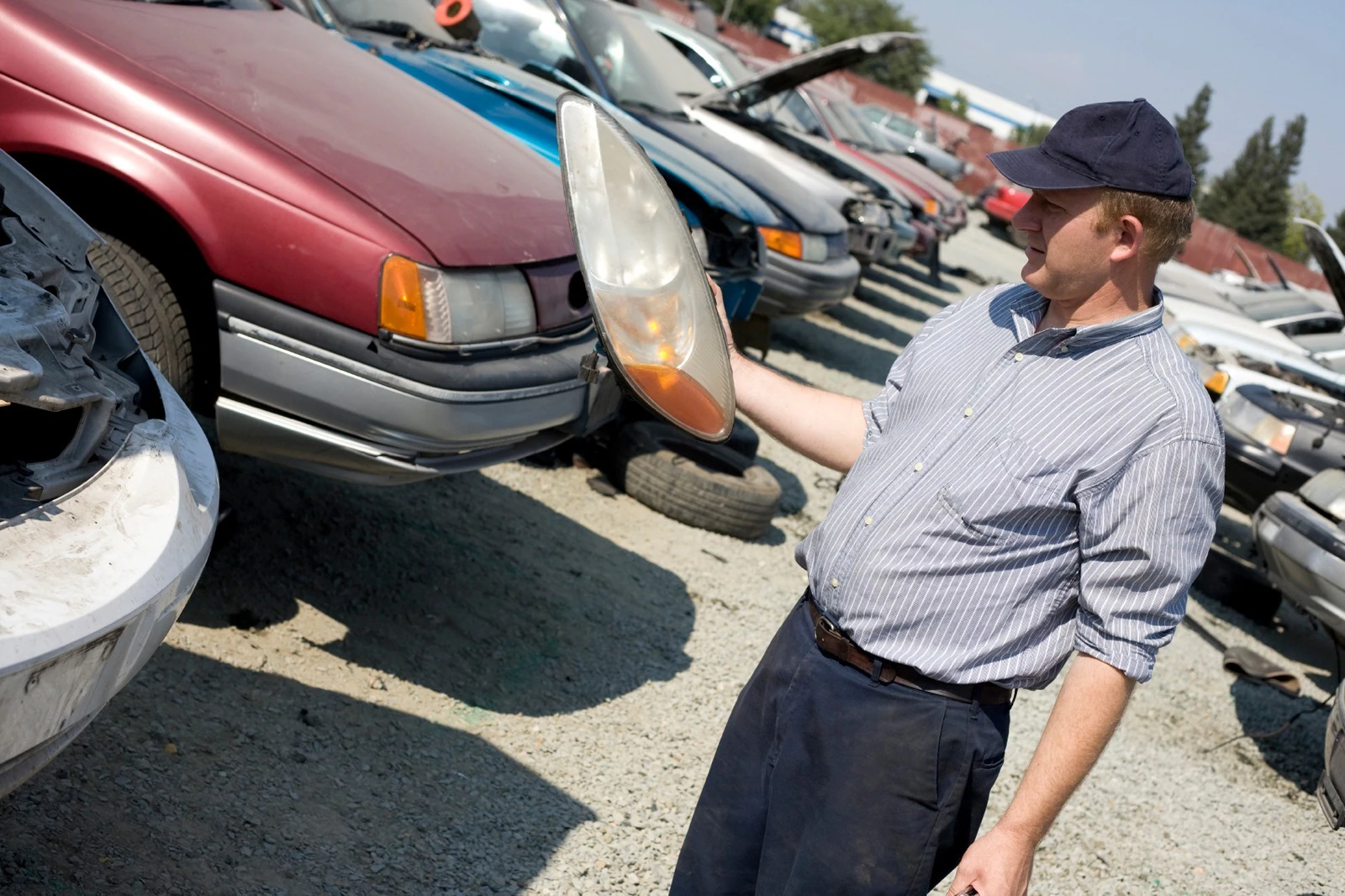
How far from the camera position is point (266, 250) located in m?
3.11

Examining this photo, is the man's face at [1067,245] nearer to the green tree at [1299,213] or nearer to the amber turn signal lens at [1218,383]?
the amber turn signal lens at [1218,383]

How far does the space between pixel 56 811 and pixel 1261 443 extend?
6.48 meters

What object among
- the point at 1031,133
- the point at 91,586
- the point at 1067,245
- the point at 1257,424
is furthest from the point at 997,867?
the point at 1031,133

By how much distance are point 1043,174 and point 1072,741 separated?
89 cm

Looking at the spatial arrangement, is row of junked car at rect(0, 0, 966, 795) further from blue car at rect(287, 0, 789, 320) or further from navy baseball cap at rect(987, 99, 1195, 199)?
navy baseball cap at rect(987, 99, 1195, 199)

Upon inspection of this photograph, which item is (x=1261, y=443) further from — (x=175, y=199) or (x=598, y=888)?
(x=175, y=199)

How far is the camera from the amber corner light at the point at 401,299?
3.15 m

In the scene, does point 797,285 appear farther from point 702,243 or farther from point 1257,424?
point 1257,424

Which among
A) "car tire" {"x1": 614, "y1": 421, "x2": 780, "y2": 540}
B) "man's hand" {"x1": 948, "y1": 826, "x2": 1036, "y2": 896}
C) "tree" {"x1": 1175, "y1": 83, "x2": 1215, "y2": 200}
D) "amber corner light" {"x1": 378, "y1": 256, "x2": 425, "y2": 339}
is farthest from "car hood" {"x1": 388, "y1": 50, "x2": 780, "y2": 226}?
"tree" {"x1": 1175, "y1": 83, "x2": 1215, "y2": 200}

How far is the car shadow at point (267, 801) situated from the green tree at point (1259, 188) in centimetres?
6157

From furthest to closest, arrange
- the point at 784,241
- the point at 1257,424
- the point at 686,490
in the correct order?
the point at 784,241 < the point at 1257,424 < the point at 686,490

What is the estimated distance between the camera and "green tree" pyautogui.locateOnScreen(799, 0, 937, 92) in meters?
67.7

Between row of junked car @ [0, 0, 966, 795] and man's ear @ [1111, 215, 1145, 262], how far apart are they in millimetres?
1015

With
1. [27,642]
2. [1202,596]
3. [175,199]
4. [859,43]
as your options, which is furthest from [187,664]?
[859,43]
